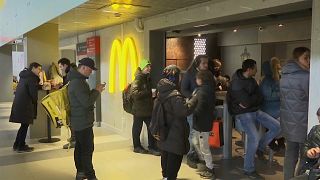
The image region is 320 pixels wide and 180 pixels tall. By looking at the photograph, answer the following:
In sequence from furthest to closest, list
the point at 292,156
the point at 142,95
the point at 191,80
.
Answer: the point at 142,95 < the point at 191,80 < the point at 292,156

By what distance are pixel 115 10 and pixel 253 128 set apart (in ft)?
8.47

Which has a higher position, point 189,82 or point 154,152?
point 189,82

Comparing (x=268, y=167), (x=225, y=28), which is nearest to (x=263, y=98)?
(x=268, y=167)

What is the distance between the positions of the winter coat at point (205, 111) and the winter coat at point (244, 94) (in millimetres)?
346

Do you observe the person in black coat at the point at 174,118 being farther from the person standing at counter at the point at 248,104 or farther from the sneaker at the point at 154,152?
the sneaker at the point at 154,152

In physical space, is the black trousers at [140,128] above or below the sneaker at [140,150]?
above

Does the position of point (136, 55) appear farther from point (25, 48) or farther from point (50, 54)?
point (25, 48)

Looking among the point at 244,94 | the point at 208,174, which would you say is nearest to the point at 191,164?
the point at 208,174

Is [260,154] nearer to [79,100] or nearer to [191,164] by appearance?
[191,164]

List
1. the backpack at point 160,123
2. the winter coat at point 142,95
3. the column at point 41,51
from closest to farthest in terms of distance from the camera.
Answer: the backpack at point 160,123, the winter coat at point 142,95, the column at point 41,51

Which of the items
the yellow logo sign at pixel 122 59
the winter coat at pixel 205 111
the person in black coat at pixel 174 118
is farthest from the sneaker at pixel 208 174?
the yellow logo sign at pixel 122 59

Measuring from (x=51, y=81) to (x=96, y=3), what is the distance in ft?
7.61

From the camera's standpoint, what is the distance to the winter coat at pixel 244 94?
14.1 ft

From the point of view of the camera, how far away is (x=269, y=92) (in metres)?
4.65
